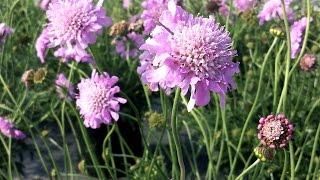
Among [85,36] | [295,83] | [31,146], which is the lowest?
[31,146]

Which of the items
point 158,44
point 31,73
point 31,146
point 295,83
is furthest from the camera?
point 31,146

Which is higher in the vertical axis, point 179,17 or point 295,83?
point 179,17

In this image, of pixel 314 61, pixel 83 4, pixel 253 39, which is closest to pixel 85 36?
pixel 83 4

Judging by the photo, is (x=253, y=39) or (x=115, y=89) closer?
(x=115, y=89)

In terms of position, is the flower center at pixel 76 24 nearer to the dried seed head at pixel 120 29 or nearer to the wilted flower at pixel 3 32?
the dried seed head at pixel 120 29

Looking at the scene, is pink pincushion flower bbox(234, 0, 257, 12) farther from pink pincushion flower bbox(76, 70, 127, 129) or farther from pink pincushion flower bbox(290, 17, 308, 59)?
pink pincushion flower bbox(76, 70, 127, 129)

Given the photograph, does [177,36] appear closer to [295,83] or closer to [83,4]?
[83,4]

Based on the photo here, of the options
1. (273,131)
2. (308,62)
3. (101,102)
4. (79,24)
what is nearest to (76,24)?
(79,24)
